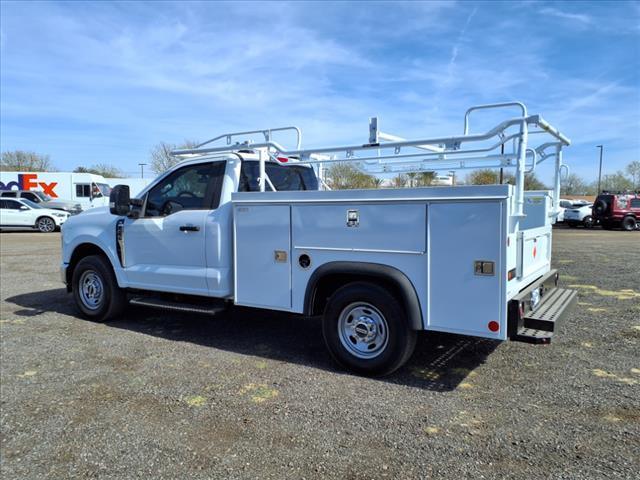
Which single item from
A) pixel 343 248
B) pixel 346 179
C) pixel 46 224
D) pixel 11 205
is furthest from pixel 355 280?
pixel 11 205

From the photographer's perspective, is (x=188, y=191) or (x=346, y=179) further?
(x=346, y=179)

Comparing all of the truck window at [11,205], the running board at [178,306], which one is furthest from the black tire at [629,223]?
the truck window at [11,205]

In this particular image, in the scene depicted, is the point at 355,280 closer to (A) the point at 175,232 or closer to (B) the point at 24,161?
(A) the point at 175,232

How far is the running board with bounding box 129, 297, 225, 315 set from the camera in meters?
5.37

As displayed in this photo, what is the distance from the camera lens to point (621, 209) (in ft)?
83.9

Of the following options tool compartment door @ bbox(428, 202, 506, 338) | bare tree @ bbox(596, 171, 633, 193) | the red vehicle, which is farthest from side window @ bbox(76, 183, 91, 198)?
bare tree @ bbox(596, 171, 633, 193)

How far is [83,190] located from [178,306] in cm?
2970

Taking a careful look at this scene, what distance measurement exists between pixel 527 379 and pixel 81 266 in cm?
551

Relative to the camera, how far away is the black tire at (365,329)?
429 cm

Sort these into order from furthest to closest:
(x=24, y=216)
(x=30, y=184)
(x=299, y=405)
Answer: (x=30, y=184) → (x=24, y=216) → (x=299, y=405)

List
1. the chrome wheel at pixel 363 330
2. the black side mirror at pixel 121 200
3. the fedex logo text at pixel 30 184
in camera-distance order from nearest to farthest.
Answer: the chrome wheel at pixel 363 330, the black side mirror at pixel 121 200, the fedex logo text at pixel 30 184

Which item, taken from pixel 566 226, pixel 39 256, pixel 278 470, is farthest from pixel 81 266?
→ pixel 566 226

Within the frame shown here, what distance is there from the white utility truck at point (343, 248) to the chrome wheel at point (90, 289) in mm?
16

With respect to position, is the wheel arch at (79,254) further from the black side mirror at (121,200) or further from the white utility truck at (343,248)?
the black side mirror at (121,200)
